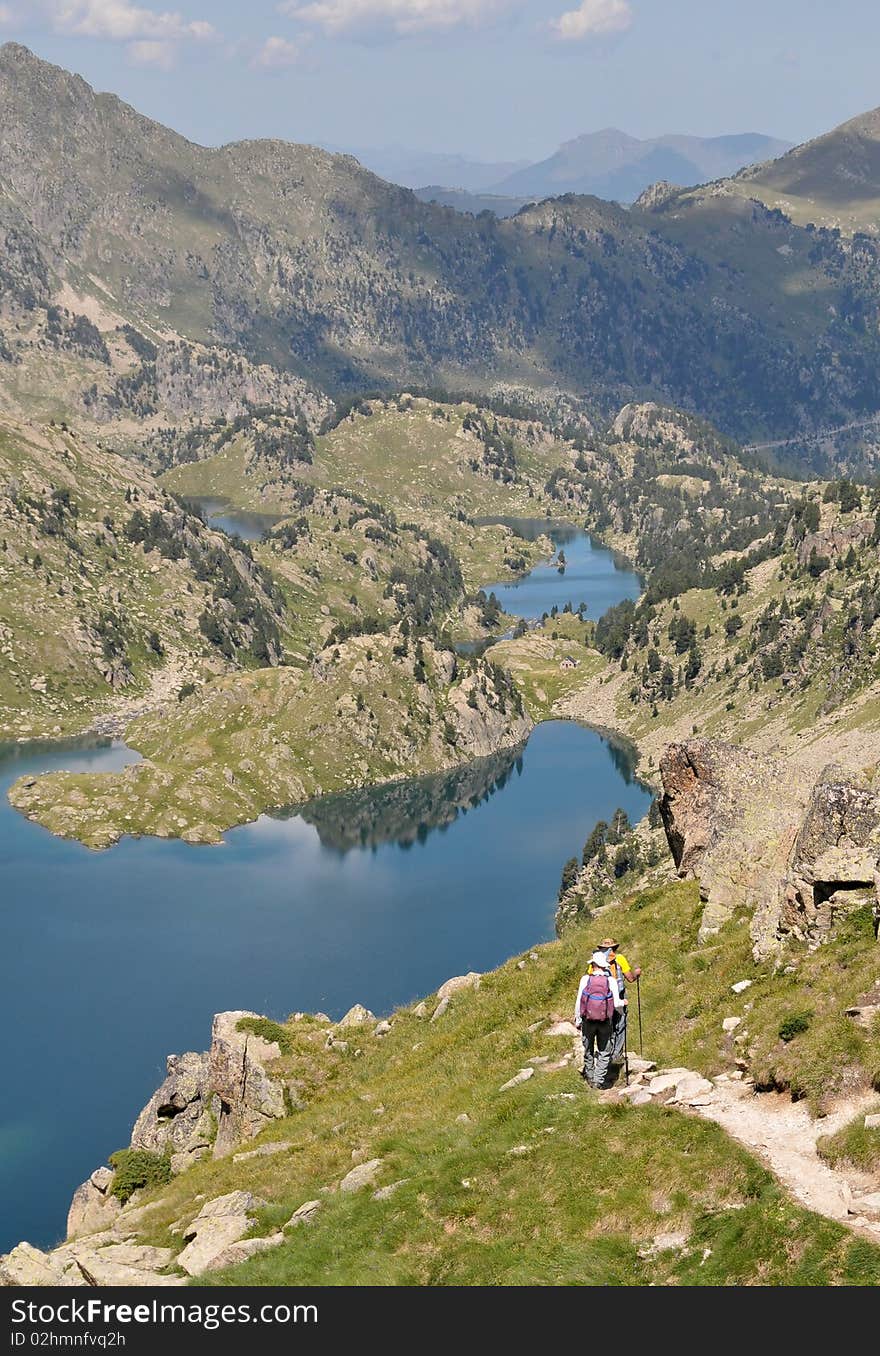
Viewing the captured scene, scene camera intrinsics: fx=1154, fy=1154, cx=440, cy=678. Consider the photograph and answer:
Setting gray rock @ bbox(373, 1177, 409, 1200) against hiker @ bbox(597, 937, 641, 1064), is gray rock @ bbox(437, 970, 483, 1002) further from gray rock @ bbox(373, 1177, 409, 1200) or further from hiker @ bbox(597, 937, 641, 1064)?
gray rock @ bbox(373, 1177, 409, 1200)

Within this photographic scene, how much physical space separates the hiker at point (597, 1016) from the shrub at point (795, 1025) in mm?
4838

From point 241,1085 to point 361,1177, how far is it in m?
19.5

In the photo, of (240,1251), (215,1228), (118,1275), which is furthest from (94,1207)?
(240,1251)

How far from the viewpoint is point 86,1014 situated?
6201 inches

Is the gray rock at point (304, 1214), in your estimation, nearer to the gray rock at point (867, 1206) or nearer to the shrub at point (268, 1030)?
the gray rock at point (867, 1206)

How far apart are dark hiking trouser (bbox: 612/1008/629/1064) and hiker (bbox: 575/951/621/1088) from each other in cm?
21

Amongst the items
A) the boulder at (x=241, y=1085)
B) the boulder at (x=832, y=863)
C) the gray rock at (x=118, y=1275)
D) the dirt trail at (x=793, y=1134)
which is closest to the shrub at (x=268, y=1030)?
the boulder at (x=241, y=1085)

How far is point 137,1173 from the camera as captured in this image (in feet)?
173

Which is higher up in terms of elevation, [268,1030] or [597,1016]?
[597,1016]

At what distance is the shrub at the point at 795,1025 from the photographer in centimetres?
3381

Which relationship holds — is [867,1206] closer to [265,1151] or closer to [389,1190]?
[389,1190]
